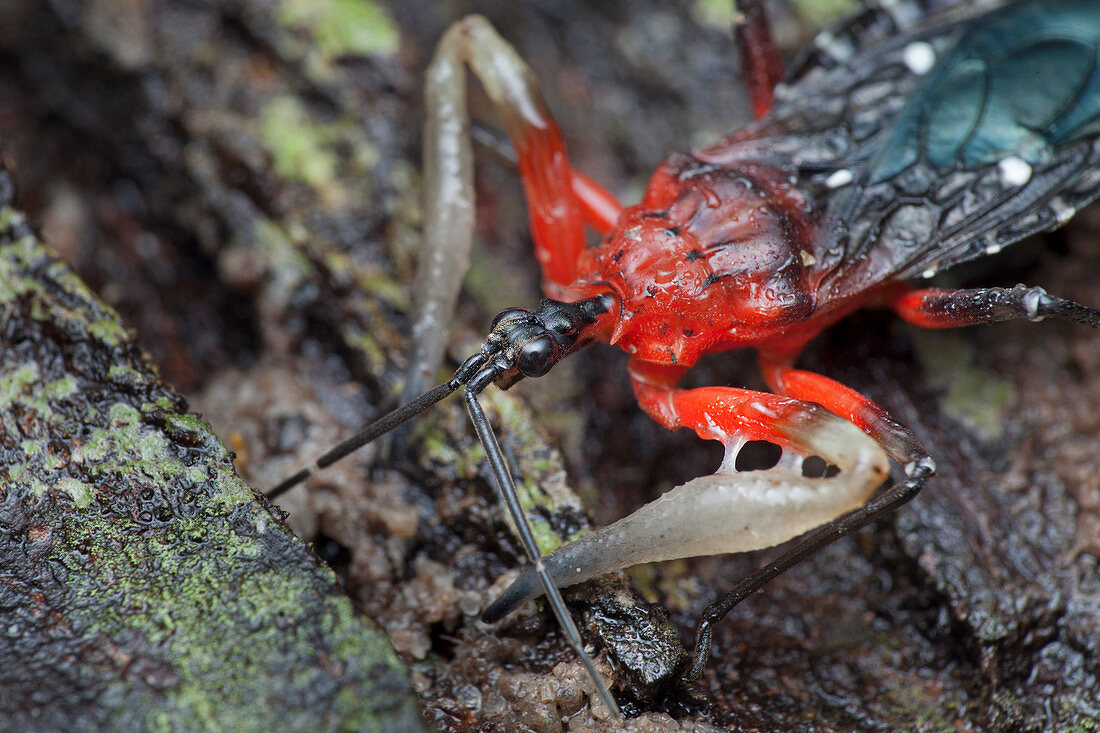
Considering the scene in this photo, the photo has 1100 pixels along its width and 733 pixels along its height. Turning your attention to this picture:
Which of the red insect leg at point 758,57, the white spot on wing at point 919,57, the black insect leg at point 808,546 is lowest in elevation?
the black insect leg at point 808,546

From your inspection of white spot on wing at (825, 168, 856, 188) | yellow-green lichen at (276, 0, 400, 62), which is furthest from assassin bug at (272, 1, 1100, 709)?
yellow-green lichen at (276, 0, 400, 62)

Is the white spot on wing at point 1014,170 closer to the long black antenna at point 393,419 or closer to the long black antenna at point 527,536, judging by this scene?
the long black antenna at point 527,536

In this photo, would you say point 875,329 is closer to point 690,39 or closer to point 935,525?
point 935,525

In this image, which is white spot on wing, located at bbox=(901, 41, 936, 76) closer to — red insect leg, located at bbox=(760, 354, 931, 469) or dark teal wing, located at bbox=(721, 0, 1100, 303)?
dark teal wing, located at bbox=(721, 0, 1100, 303)

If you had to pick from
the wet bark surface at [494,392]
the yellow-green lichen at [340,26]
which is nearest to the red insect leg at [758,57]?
the wet bark surface at [494,392]

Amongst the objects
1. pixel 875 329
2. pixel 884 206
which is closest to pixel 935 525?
pixel 875 329

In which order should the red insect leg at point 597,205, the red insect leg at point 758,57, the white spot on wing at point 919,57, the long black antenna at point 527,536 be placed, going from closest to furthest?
the long black antenna at point 527,536, the red insect leg at point 597,205, the white spot on wing at point 919,57, the red insect leg at point 758,57

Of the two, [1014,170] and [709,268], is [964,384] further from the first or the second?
[709,268]
